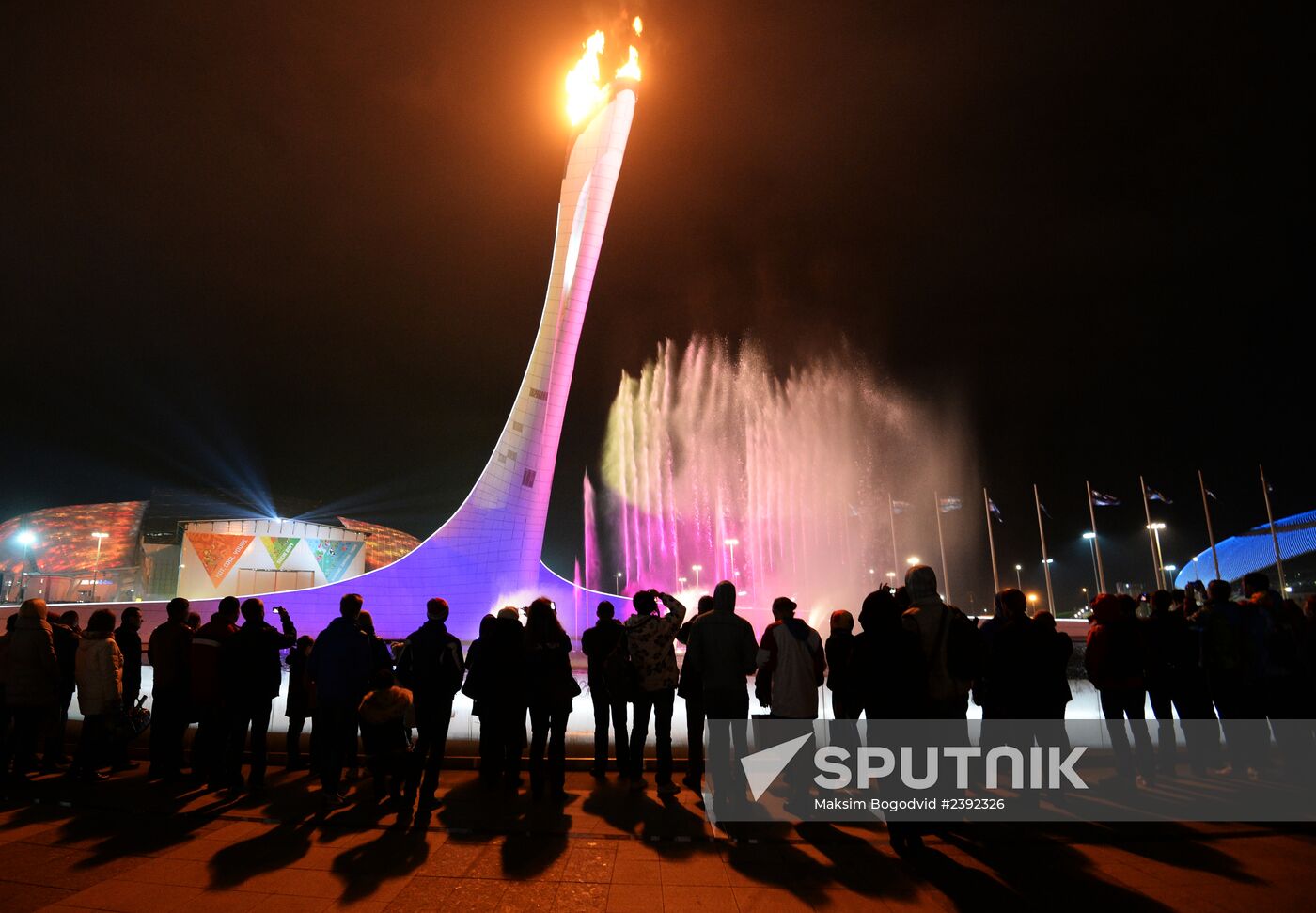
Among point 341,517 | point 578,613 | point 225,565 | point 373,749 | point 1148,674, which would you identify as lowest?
point 373,749

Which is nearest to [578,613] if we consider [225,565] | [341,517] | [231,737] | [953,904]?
[231,737]

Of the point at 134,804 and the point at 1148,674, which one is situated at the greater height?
the point at 1148,674

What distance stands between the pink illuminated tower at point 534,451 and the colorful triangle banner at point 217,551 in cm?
3260

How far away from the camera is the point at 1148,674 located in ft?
20.8

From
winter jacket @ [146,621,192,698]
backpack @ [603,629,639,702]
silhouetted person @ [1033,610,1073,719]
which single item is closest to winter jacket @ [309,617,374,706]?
winter jacket @ [146,621,192,698]

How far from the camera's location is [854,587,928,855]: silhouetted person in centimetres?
426

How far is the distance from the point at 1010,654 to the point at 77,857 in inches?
255

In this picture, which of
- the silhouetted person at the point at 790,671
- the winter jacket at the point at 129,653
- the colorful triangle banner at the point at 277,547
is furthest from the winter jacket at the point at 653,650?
the colorful triangle banner at the point at 277,547

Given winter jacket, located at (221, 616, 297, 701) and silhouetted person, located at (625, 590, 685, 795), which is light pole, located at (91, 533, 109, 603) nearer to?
winter jacket, located at (221, 616, 297, 701)

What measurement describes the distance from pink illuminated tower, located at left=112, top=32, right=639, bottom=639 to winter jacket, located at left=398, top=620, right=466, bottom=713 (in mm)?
12244

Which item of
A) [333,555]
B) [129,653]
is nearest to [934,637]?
[129,653]

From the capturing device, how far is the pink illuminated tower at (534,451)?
1756 centimetres

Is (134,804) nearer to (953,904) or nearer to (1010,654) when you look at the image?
(953,904)

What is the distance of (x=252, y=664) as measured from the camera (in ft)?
19.7
